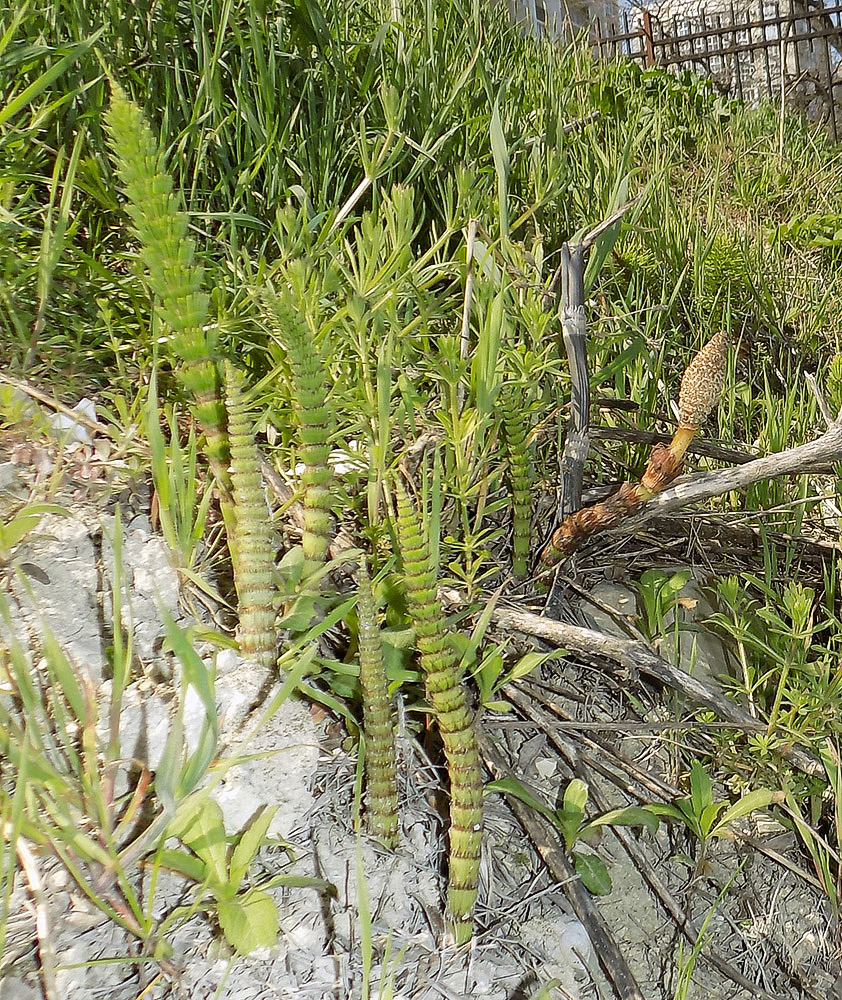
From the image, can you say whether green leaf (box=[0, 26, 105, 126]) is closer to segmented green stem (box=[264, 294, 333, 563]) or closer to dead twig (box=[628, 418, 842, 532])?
segmented green stem (box=[264, 294, 333, 563])

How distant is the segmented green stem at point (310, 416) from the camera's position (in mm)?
862

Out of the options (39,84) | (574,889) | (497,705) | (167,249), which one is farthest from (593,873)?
(39,84)

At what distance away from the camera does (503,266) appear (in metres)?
1.27

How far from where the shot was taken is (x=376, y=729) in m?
0.87

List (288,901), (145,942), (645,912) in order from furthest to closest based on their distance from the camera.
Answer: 1. (645,912)
2. (288,901)
3. (145,942)

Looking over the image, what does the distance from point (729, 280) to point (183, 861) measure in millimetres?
1913

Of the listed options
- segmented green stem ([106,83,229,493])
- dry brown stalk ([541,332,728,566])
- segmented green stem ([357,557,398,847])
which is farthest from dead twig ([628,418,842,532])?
segmented green stem ([106,83,229,493])

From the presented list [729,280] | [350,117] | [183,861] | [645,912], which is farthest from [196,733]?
[729,280]

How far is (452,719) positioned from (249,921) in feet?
0.97

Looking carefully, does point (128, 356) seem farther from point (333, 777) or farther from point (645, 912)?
point (645, 912)

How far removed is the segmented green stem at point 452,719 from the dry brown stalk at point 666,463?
403mm

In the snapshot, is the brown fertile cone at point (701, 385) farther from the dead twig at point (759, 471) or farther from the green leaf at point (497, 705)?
the green leaf at point (497, 705)

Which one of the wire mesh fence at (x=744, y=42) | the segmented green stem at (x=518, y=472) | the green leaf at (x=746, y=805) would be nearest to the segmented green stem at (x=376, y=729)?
the segmented green stem at (x=518, y=472)

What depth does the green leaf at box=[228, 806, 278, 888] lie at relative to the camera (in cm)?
79
